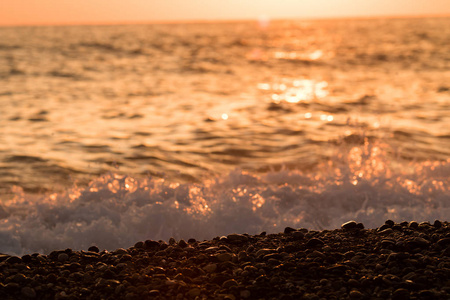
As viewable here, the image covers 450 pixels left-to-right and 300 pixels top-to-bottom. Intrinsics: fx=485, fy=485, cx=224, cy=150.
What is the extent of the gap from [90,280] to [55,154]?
25.2ft

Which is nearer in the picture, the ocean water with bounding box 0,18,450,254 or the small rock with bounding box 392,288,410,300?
the small rock with bounding box 392,288,410,300

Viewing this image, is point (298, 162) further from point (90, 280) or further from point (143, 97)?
point (143, 97)

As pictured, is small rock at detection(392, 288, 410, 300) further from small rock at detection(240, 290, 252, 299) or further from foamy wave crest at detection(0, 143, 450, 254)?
foamy wave crest at detection(0, 143, 450, 254)

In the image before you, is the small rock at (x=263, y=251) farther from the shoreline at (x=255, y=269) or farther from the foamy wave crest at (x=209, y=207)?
the foamy wave crest at (x=209, y=207)

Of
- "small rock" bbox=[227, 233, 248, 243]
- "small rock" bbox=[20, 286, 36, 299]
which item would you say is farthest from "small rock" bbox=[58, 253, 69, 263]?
"small rock" bbox=[227, 233, 248, 243]

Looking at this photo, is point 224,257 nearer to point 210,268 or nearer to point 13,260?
point 210,268

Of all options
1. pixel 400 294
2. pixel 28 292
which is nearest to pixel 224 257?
pixel 400 294

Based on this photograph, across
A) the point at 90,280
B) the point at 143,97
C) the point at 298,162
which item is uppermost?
the point at 143,97

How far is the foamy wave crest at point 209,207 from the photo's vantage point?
7.81m

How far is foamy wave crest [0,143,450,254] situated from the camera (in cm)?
781

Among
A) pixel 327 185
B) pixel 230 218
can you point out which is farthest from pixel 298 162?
pixel 230 218

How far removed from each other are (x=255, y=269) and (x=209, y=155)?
7.24 meters

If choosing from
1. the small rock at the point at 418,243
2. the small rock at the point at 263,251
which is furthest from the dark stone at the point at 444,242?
the small rock at the point at 263,251

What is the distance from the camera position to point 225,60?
35.7 metres
